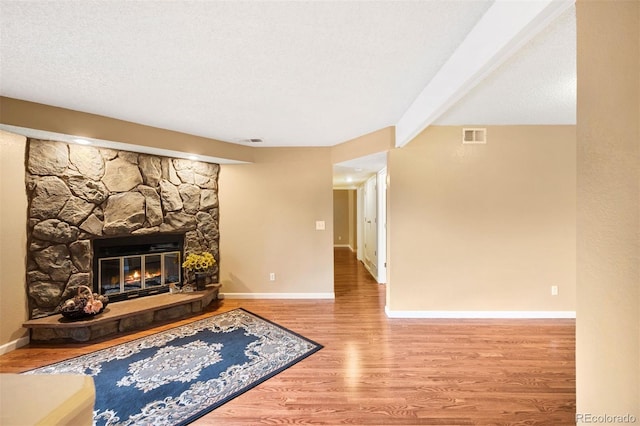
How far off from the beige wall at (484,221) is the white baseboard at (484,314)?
55mm

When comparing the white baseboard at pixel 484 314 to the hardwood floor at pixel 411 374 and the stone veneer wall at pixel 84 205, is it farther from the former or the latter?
the stone veneer wall at pixel 84 205

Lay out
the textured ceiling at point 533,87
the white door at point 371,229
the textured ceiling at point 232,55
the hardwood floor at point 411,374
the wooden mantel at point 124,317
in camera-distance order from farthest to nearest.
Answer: the white door at point 371,229
the wooden mantel at point 124,317
the hardwood floor at point 411,374
the textured ceiling at point 533,87
the textured ceiling at point 232,55

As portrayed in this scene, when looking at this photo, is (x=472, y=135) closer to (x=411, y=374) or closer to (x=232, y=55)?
(x=411, y=374)

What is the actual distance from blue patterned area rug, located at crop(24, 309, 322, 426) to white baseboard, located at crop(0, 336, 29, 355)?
0.72m

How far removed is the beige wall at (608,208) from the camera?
729 millimetres

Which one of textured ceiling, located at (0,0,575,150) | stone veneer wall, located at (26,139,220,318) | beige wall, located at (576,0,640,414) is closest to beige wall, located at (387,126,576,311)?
textured ceiling, located at (0,0,575,150)

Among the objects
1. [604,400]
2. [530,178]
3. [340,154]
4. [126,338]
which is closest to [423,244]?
[530,178]

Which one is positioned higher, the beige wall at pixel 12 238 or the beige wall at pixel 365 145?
the beige wall at pixel 365 145

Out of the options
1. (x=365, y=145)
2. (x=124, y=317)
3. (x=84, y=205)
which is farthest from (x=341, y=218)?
(x=84, y=205)

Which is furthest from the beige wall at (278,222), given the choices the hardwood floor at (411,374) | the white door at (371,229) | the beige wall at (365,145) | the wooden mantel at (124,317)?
the white door at (371,229)

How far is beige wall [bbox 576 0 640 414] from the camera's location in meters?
0.73

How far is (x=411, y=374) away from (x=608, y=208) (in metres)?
1.93

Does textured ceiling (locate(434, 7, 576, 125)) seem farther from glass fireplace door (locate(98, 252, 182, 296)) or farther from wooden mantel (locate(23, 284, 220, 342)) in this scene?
glass fireplace door (locate(98, 252, 182, 296))

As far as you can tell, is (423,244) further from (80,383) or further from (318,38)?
(80,383)
